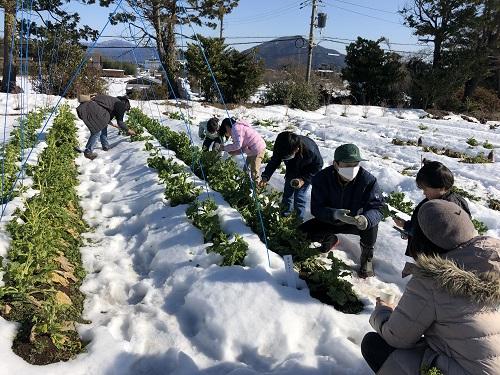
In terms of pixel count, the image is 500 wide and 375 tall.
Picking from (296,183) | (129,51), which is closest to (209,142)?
(296,183)

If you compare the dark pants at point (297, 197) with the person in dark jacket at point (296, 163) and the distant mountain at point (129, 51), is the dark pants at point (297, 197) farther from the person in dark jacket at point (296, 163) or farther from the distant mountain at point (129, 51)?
the distant mountain at point (129, 51)

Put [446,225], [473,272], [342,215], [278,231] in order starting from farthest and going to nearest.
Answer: [278,231], [342,215], [446,225], [473,272]

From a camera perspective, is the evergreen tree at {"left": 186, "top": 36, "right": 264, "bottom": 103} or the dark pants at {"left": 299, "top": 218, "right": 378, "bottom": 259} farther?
the evergreen tree at {"left": 186, "top": 36, "right": 264, "bottom": 103}

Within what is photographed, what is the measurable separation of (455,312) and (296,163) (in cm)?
323

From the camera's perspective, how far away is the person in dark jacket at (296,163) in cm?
477

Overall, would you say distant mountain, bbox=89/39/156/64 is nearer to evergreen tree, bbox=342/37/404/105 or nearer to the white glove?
the white glove

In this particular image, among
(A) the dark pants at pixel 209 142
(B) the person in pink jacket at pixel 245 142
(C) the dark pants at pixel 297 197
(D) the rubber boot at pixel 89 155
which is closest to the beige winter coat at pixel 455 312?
(C) the dark pants at pixel 297 197

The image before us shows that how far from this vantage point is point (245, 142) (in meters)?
6.04

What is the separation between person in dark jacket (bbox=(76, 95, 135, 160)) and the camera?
809 cm

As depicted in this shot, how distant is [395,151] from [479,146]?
2.48 m

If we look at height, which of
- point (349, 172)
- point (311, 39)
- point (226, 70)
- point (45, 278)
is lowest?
point (45, 278)

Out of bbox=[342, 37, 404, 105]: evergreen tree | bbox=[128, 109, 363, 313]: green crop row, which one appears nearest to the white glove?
bbox=[128, 109, 363, 313]: green crop row

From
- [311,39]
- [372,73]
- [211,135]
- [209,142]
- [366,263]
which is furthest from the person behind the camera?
[311,39]

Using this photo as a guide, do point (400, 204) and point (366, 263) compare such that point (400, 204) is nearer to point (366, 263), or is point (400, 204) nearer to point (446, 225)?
point (366, 263)
